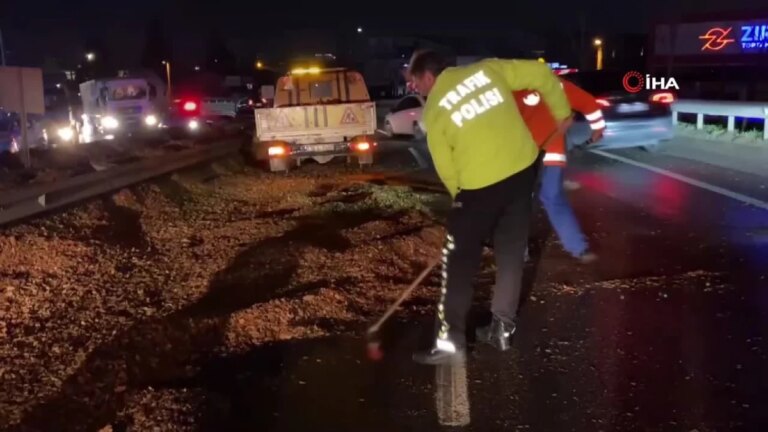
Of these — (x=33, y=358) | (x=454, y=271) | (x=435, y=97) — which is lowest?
(x=33, y=358)

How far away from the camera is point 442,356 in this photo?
4922mm

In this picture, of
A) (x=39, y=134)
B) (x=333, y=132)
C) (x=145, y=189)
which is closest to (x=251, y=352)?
(x=145, y=189)

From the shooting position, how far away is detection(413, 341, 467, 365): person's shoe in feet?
16.1

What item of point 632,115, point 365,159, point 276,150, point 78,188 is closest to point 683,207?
point 632,115

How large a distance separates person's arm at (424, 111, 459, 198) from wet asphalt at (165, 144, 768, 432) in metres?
1.09

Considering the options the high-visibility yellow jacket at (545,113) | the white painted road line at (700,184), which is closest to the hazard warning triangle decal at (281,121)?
the white painted road line at (700,184)

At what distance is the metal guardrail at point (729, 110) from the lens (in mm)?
16094

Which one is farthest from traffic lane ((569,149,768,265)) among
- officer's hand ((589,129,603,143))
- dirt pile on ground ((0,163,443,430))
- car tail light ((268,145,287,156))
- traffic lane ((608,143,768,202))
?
car tail light ((268,145,287,156))

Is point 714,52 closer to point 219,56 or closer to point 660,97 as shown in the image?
point 660,97

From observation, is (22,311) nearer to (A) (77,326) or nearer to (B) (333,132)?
(A) (77,326)

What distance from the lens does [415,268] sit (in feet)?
24.2

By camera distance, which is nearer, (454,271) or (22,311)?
(454,271)

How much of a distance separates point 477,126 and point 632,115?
35.7ft

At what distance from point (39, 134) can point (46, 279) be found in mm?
16150
